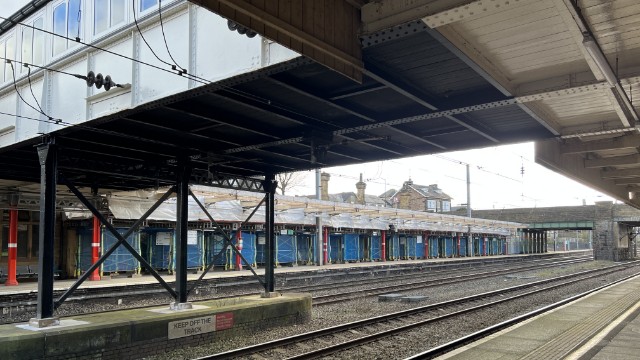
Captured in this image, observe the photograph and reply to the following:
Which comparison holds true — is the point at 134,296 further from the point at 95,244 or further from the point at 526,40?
the point at 526,40

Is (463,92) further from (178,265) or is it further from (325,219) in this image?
(325,219)

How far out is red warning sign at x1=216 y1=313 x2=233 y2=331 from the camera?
10812 millimetres

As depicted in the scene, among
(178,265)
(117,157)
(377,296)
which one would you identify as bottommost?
(377,296)

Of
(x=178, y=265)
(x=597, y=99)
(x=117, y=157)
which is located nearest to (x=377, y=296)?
(x=178, y=265)

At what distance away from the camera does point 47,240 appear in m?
9.14

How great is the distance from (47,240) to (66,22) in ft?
14.0

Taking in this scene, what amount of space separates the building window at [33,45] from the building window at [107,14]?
2.10 metres

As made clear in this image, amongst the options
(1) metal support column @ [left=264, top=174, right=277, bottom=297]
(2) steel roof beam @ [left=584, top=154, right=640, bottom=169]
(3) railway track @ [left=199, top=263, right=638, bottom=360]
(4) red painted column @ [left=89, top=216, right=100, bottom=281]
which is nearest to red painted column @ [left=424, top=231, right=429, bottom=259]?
(3) railway track @ [left=199, top=263, right=638, bottom=360]

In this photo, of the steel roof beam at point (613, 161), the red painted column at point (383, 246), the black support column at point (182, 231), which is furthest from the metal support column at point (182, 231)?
the red painted column at point (383, 246)

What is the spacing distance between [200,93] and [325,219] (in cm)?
2858

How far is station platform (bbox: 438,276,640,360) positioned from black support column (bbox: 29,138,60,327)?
6.73 metres

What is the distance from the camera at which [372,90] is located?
25.0 ft

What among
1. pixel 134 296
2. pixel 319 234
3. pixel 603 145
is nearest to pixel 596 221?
pixel 319 234

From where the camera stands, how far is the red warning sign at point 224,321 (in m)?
10.8
